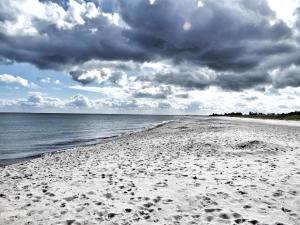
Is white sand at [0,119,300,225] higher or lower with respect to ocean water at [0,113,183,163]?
higher

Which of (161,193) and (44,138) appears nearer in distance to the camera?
Answer: (161,193)

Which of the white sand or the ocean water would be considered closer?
the white sand

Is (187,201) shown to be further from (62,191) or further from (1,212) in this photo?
(1,212)

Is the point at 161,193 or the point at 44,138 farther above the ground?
Answer: the point at 161,193

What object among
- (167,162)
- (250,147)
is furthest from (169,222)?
(250,147)

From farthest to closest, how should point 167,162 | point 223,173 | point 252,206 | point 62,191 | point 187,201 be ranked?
point 167,162 < point 223,173 < point 62,191 < point 187,201 < point 252,206

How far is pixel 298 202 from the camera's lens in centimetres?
836

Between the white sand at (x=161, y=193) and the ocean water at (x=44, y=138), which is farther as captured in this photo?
the ocean water at (x=44, y=138)

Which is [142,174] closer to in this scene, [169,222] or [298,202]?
[169,222]

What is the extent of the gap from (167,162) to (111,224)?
28.3ft

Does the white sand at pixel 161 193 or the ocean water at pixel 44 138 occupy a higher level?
the white sand at pixel 161 193

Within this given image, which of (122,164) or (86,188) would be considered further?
(122,164)

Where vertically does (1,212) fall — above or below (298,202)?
below

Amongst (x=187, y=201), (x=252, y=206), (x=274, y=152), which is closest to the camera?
(x=252, y=206)
